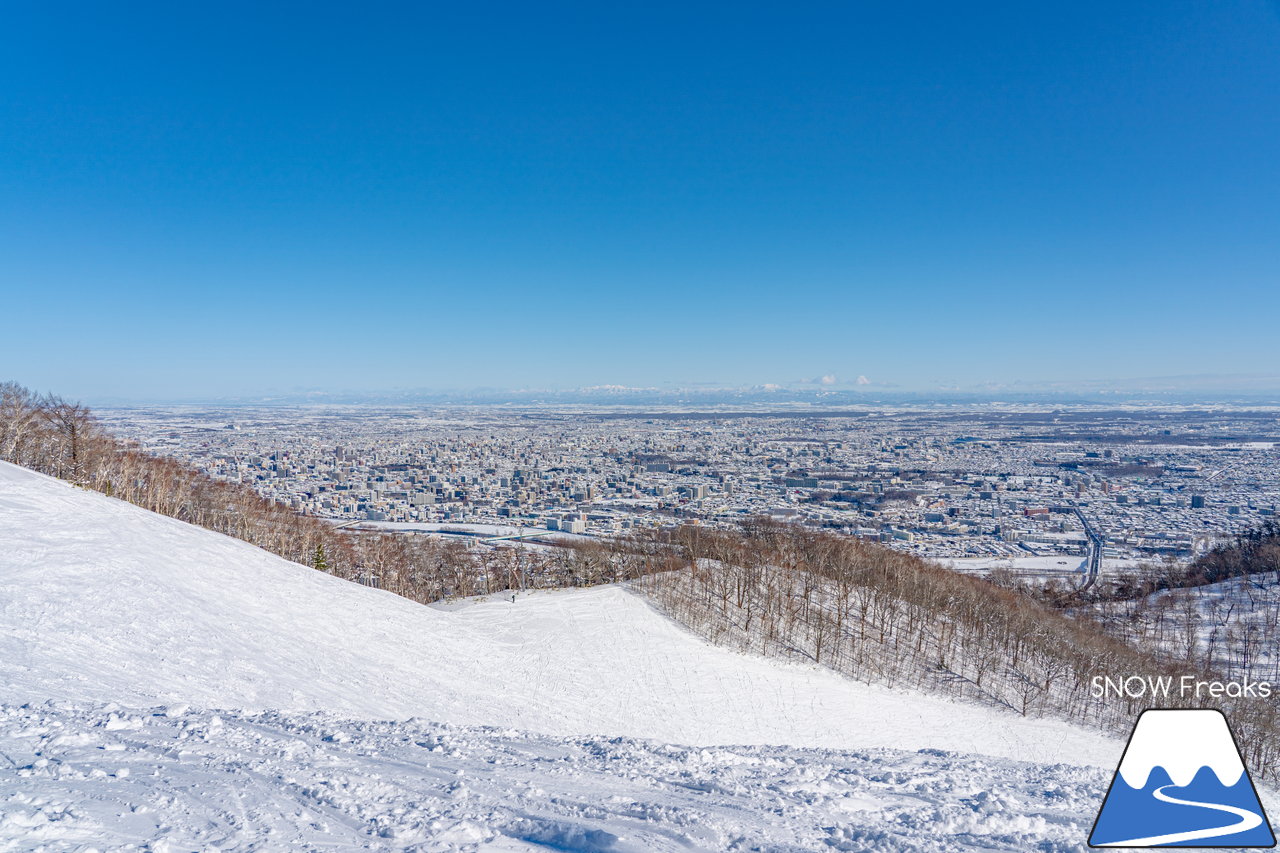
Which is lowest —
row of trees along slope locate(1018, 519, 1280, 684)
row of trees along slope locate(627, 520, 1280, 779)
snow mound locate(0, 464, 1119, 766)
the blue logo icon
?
row of trees along slope locate(1018, 519, 1280, 684)

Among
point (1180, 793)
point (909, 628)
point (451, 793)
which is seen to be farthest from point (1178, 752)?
point (909, 628)

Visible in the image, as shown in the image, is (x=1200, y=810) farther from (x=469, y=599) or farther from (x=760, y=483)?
(x=760, y=483)

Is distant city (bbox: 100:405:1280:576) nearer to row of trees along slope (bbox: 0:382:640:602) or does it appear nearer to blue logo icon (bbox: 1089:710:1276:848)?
row of trees along slope (bbox: 0:382:640:602)

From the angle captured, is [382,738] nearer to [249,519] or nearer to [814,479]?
[249,519]

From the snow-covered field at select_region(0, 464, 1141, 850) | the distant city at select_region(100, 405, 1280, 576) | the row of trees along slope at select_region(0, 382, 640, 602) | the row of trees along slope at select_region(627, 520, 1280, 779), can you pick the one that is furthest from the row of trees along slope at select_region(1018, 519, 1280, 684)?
the row of trees along slope at select_region(0, 382, 640, 602)

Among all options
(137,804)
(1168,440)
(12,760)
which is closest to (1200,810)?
(137,804)

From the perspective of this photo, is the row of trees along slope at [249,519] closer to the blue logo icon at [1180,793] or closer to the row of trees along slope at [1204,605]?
the row of trees along slope at [1204,605]
